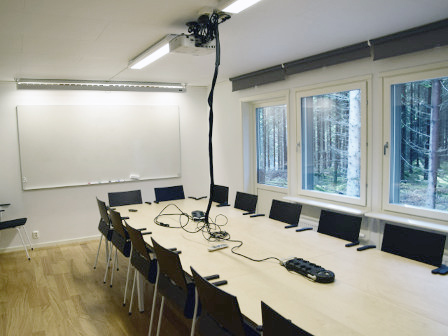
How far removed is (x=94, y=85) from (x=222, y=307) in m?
5.15

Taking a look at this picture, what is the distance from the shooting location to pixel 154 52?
12.8 feet

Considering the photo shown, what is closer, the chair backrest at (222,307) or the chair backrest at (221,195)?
the chair backrest at (222,307)

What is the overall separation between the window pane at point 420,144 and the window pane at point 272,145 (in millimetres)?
1989

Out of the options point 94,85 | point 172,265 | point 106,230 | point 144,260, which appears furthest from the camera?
point 94,85

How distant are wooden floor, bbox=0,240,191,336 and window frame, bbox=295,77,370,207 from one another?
2551 mm

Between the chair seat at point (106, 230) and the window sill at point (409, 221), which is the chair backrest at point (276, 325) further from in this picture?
the chair seat at point (106, 230)

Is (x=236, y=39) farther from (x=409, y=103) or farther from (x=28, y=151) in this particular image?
(x=28, y=151)

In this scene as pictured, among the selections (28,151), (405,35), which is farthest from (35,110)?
(405,35)

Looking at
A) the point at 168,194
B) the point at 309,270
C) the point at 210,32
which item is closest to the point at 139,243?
the point at 309,270

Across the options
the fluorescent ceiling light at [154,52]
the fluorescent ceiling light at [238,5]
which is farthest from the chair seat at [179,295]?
the fluorescent ceiling light at [154,52]

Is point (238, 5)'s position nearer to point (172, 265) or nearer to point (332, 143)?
point (172, 265)

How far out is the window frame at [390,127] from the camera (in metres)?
3.67

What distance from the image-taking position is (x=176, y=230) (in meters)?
3.62

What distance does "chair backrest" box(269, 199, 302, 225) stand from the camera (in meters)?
3.87
